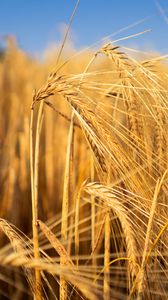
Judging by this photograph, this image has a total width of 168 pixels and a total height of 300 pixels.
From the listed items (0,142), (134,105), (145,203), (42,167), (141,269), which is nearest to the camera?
(141,269)

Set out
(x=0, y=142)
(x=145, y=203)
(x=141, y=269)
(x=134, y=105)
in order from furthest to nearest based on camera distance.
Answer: (x=0, y=142) → (x=134, y=105) → (x=145, y=203) → (x=141, y=269)

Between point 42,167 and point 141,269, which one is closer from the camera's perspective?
point 141,269

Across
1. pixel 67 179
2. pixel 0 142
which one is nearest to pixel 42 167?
pixel 0 142

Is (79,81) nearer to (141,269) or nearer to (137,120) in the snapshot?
(137,120)

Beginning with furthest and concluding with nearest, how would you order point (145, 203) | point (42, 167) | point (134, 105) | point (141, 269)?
point (42, 167)
point (134, 105)
point (145, 203)
point (141, 269)

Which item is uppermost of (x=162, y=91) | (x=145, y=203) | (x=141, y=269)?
(x=162, y=91)

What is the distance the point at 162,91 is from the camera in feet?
3.34

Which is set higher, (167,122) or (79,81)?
(79,81)

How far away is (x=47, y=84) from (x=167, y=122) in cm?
Answer: 29

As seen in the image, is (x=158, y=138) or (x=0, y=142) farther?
(x=0, y=142)

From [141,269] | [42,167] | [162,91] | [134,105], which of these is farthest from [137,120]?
[42,167]

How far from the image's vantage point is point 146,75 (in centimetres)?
107

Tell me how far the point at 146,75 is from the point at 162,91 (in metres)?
0.07

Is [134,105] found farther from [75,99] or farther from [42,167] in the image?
[42,167]
